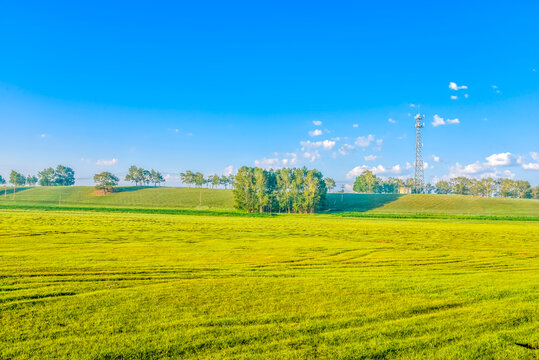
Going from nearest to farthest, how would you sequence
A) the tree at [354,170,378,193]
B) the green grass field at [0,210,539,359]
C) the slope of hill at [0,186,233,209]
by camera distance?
the green grass field at [0,210,539,359], the slope of hill at [0,186,233,209], the tree at [354,170,378,193]

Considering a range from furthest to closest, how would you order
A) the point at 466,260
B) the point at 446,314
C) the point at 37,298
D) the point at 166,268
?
the point at 466,260
the point at 166,268
the point at 37,298
the point at 446,314

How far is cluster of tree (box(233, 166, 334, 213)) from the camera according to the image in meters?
104

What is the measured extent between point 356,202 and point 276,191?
33.6 metres

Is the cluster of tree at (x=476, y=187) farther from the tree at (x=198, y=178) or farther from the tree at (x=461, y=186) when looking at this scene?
the tree at (x=198, y=178)

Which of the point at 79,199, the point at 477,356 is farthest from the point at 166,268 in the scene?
the point at 79,199

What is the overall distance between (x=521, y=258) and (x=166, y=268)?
15.6m

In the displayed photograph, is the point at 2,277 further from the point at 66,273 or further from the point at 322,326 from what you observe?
the point at 322,326

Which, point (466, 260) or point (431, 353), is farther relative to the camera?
point (466, 260)

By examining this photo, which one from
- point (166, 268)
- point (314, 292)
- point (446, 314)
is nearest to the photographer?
point (446, 314)

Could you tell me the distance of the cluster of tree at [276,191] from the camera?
104m

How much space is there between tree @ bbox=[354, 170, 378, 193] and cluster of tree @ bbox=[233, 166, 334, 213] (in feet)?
243

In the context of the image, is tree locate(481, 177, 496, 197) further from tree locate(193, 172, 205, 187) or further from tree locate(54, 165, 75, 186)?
tree locate(54, 165, 75, 186)

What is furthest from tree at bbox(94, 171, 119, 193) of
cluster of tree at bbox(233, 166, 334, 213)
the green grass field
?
the green grass field

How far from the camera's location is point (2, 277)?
944 centimetres
